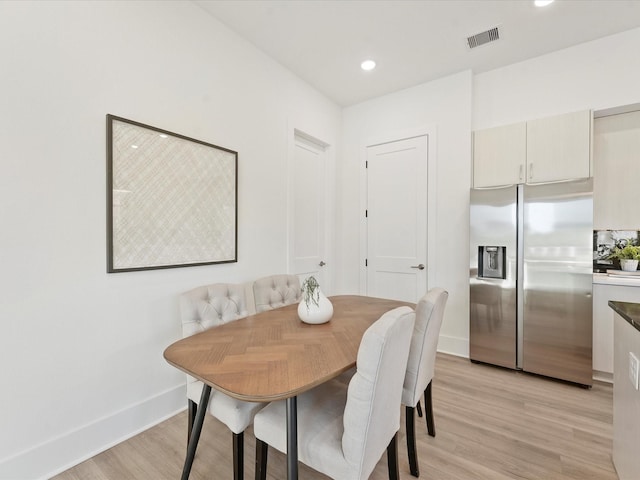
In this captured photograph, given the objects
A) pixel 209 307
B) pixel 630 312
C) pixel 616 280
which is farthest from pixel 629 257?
pixel 209 307

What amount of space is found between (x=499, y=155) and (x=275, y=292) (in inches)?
101

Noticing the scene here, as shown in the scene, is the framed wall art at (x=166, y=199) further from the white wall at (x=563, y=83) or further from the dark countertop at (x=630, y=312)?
the white wall at (x=563, y=83)

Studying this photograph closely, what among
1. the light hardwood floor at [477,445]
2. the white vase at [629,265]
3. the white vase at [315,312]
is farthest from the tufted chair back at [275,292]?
the white vase at [629,265]

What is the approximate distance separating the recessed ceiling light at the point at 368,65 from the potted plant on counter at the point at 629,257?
294cm

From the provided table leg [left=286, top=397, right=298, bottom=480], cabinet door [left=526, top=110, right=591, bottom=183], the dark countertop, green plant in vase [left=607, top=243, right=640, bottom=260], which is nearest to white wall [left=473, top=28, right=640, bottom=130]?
cabinet door [left=526, top=110, right=591, bottom=183]

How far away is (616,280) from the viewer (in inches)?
98.3

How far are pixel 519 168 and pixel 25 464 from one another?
13.5ft

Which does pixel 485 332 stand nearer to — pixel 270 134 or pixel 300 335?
pixel 300 335

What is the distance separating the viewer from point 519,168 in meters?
2.91

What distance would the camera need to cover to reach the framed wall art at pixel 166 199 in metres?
1.85

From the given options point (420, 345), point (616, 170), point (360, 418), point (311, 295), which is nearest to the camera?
point (360, 418)

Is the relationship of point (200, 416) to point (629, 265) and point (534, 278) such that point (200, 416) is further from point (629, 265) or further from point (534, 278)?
point (629, 265)

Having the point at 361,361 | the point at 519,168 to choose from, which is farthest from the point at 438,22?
the point at 361,361

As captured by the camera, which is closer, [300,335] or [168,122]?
[300,335]
